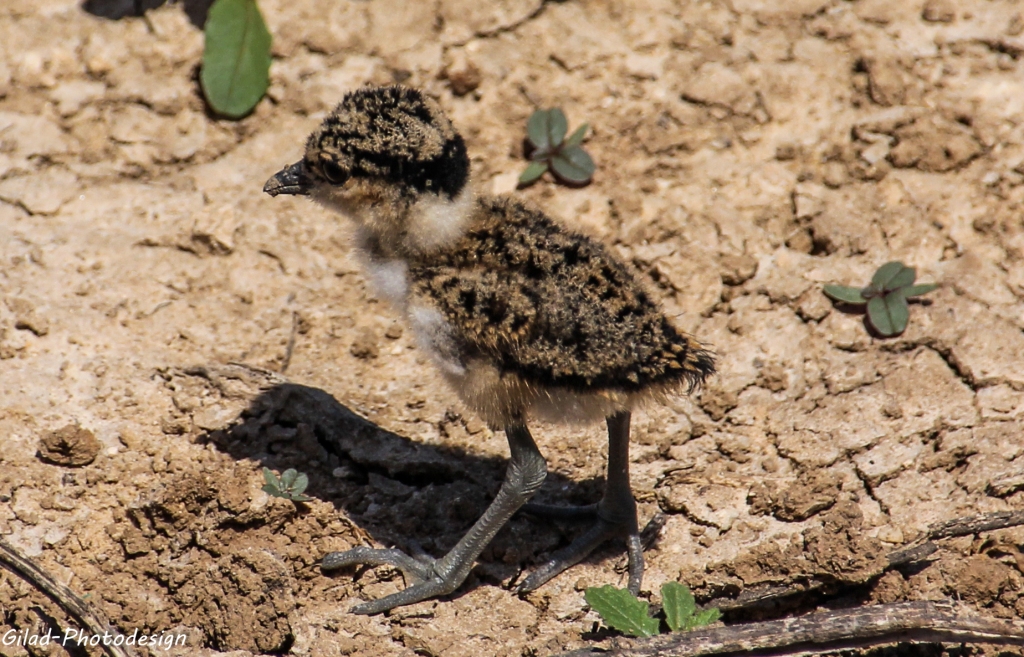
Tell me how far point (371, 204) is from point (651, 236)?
5.71ft

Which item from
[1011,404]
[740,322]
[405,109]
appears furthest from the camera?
[740,322]

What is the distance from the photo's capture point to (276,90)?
5.43 metres

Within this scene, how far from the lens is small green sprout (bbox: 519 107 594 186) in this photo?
5.14 meters

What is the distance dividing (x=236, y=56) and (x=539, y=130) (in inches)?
65.2

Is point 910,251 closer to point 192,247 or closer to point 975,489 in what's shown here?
point 975,489

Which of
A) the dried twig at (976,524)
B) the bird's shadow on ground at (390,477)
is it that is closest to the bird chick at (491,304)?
the bird's shadow on ground at (390,477)

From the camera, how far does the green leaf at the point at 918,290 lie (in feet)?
14.7

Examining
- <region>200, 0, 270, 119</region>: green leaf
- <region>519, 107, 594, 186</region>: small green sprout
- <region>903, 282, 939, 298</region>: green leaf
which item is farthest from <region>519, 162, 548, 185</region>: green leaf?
<region>903, 282, 939, 298</region>: green leaf

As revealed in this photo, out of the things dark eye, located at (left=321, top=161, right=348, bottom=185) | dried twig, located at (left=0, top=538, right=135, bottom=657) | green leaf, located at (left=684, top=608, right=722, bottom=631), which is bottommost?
dried twig, located at (left=0, top=538, right=135, bottom=657)

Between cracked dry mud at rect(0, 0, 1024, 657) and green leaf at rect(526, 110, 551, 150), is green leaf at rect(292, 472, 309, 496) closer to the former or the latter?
cracked dry mud at rect(0, 0, 1024, 657)

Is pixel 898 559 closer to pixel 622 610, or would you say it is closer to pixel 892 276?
pixel 622 610

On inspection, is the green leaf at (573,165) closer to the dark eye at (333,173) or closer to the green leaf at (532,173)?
the green leaf at (532,173)

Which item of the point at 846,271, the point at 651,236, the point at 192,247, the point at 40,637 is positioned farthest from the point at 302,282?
the point at 846,271

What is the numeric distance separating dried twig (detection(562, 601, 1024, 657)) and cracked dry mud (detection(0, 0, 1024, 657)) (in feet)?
1.12
